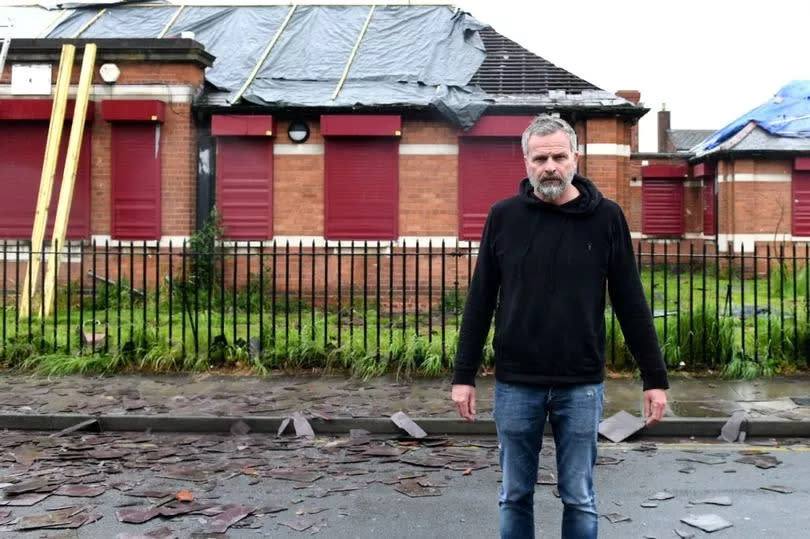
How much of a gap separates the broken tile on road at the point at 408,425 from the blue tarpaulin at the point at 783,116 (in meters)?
18.7

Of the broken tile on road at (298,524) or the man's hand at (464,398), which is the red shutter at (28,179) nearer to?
the broken tile on road at (298,524)

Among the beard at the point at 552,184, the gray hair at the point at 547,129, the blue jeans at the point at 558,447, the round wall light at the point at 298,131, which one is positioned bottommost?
the blue jeans at the point at 558,447

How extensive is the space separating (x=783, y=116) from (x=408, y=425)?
20.0 meters

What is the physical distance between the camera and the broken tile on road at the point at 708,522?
15.5 ft

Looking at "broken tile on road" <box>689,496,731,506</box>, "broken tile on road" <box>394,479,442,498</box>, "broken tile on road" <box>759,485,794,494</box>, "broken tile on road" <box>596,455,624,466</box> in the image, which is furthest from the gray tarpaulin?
"broken tile on road" <box>689,496,731,506</box>

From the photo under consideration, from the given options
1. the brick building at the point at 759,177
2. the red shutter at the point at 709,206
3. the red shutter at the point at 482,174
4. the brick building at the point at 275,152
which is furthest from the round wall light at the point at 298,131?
the red shutter at the point at 709,206

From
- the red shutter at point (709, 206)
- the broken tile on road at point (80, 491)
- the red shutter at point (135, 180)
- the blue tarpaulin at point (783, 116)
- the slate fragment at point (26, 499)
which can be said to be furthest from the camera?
the red shutter at point (709, 206)

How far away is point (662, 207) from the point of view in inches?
1074

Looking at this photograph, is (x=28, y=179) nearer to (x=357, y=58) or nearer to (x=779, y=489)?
(x=357, y=58)

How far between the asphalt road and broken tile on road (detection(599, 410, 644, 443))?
0.54 feet

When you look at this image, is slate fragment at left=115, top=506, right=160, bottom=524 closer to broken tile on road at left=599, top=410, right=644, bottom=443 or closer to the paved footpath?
the paved footpath

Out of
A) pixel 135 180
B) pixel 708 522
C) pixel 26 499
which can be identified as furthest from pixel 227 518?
pixel 135 180

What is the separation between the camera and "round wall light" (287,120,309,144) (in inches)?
634

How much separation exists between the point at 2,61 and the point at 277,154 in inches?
204
